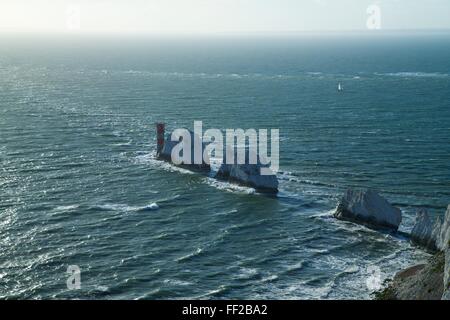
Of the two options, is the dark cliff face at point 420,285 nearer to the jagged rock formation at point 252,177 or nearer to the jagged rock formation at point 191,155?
the jagged rock formation at point 252,177

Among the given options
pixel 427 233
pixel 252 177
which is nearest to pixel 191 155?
pixel 252 177

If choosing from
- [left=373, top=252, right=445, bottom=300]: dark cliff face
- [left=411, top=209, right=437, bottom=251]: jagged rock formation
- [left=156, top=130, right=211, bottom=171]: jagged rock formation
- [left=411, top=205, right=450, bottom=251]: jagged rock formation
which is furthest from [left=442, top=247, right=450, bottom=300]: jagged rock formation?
[left=156, top=130, right=211, bottom=171]: jagged rock formation

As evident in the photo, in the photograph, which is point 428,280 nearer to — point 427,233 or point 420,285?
point 420,285

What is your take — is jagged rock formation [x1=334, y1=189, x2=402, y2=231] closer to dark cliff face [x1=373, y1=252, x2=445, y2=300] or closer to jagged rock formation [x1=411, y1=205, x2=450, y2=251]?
jagged rock formation [x1=411, y1=205, x2=450, y2=251]

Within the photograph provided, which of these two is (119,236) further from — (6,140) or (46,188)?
(6,140)

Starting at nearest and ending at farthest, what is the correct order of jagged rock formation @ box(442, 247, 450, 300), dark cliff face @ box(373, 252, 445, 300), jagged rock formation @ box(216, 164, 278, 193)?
1. jagged rock formation @ box(442, 247, 450, 300)
2. dark cliff face @ box(373, 252, 445, 300)
3. jagged rock formation @ box(216, 164, 278, 193)
